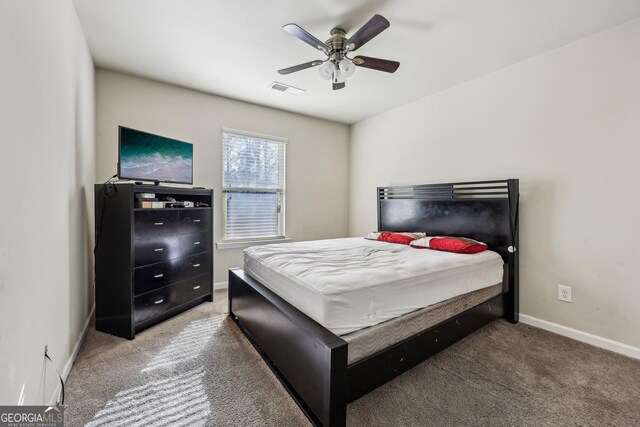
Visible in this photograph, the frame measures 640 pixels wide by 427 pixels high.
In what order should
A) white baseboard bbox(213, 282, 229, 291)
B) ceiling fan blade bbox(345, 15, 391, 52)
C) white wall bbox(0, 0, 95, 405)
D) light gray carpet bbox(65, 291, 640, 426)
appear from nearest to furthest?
white wall bbox(0, 0, 95, 405) → light gray carpet bbox(65, 291, 640, 426) → ceiling fan blade bbox(345, 15, 391, 52) → white baseboard bbox(213, 282, 229, 291)

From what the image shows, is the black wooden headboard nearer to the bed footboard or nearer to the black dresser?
the bed footboard

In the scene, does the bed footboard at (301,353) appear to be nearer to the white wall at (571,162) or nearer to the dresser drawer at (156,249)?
the dresser drawer at (156,249)

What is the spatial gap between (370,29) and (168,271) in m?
2.64

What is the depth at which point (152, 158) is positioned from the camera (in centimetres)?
254

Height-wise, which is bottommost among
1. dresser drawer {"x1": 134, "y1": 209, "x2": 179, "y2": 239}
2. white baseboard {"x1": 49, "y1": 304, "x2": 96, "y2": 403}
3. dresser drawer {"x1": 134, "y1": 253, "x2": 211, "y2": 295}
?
white baseboard {"x1": 49, "y1": 304, "x2": 96, "y2": 403}

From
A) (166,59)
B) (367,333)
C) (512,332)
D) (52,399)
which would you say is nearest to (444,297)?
(367,333)

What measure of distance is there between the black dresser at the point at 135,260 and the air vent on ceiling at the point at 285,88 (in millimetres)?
1624

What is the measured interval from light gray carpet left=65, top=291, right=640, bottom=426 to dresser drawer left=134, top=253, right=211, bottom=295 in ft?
1.41

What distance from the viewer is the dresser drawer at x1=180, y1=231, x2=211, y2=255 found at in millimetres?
2727

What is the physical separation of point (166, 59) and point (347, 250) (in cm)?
259

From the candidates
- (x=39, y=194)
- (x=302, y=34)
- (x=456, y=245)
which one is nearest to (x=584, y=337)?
(x=456, y=245)

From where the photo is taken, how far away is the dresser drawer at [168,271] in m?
2.30

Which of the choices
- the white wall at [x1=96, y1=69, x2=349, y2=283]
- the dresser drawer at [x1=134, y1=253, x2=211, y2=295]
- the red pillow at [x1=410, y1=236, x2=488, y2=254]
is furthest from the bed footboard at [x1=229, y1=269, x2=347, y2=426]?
the white wall at [x1=96, y1=69, x2=349, y2=283]

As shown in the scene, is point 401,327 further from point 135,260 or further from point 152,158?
point 152,158
